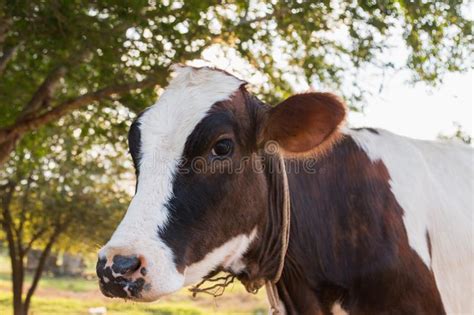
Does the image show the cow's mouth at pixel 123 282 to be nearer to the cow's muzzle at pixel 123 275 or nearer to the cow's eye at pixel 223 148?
the cow's muzzle at pixel 123 275

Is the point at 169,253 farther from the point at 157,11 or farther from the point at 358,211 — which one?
the point at 157,11

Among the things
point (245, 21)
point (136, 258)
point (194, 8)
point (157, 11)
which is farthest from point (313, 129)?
point (245, 21)

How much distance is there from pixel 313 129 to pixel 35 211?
51.2 ft

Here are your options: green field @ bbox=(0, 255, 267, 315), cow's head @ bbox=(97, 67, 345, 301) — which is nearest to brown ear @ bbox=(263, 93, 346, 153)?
cow's head @ bbox=(97, 67, 345, 301)

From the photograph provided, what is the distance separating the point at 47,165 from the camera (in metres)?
16.7

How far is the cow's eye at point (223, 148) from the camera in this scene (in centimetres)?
376

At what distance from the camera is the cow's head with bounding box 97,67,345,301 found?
3344 millimetres

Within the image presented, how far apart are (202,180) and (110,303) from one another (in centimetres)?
2657

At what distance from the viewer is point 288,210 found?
13.8 ft

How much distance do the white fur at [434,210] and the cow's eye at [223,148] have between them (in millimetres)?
1218

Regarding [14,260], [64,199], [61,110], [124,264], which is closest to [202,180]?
[124,264]

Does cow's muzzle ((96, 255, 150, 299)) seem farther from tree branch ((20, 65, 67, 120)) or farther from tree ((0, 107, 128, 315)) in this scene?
tree ((0, 107, 128, 315))

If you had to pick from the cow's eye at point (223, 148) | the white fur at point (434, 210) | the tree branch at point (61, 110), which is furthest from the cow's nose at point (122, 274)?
the tree branch at point (61, 110)

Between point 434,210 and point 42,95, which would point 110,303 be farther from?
point 434,210
